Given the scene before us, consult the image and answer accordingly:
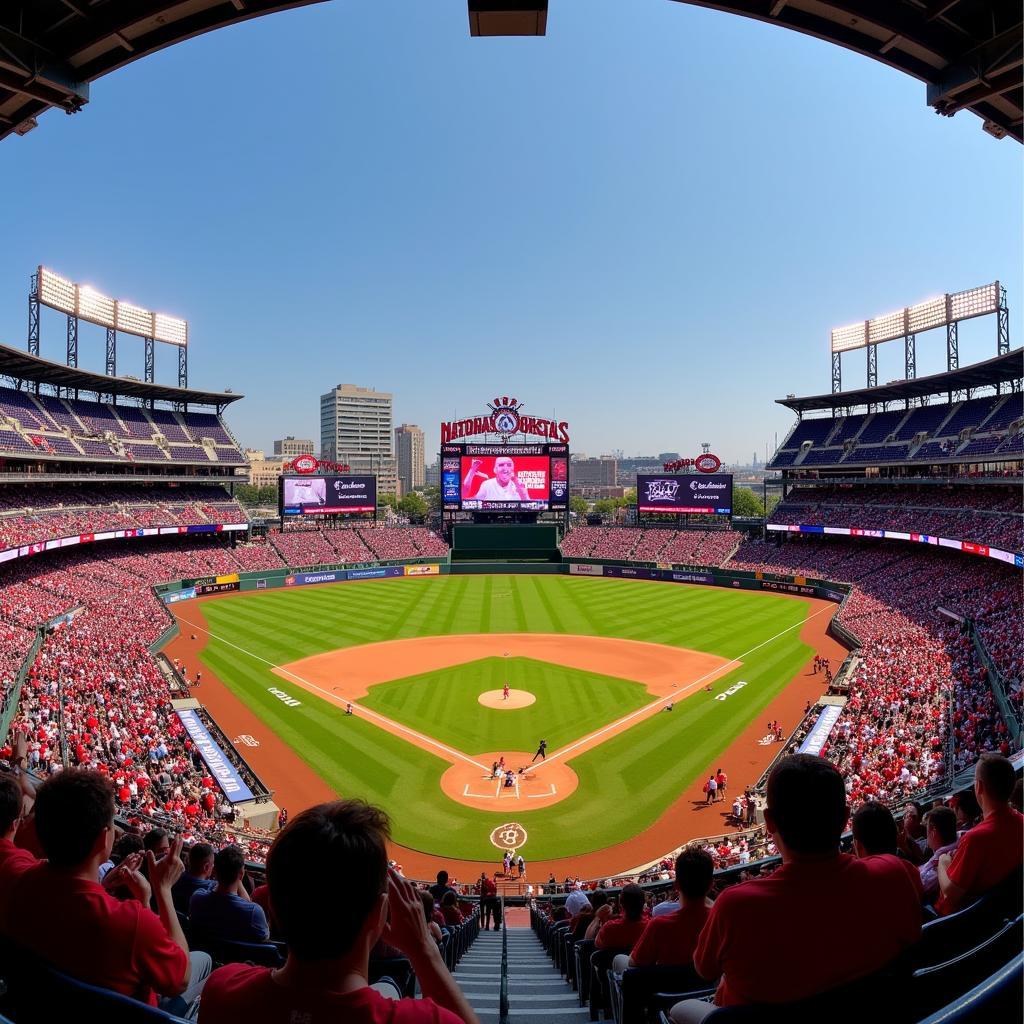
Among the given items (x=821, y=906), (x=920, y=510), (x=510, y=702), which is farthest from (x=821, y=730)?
(x=920, y=510)

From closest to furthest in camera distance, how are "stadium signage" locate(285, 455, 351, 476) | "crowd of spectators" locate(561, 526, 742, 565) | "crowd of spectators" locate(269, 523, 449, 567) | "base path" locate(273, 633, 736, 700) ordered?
"base path" locate(273, 633, 736, 700), "crowd of spectators" locate(269, 523, 449, 567), "crowd of spectators" locate(561, 526, 742, 565), "stadium signage" locate(285, 455, 351, 476)

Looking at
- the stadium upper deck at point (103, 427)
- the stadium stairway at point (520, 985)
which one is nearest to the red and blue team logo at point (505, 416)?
the stadium upper deck at point (103, 427)

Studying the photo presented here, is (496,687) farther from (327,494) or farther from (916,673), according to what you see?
(327,494)

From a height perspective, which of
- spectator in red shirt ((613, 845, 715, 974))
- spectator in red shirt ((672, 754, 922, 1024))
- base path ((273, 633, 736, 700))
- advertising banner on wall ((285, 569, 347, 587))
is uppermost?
spectator in red shirt ((672, 754, 922, 1024))

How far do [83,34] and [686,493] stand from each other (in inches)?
2712

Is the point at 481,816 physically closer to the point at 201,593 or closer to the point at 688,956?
the point at 688,956

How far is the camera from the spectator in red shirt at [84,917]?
2.85m

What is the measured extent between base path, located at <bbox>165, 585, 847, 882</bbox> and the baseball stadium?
0.57ft

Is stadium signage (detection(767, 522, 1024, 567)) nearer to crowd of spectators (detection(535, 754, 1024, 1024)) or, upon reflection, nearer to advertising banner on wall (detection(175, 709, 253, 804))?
crowd of spectators (detection(535, 754, 1024, 1024))

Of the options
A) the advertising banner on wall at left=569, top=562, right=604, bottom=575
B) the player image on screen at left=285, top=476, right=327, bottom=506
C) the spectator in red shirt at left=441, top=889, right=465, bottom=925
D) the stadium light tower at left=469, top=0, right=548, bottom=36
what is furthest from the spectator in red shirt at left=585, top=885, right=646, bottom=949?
the player image on screen at left=285, top=476, right=327, bottom=506

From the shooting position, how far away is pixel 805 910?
2.51m

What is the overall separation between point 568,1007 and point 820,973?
15.8 feet

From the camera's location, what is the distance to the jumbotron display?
230 ft

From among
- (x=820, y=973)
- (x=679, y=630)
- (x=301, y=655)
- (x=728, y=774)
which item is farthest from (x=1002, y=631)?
(x=301, y=655)
